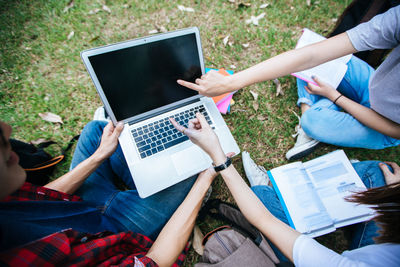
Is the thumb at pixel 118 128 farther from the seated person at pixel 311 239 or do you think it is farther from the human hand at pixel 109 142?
the seated person at pixel 311 239

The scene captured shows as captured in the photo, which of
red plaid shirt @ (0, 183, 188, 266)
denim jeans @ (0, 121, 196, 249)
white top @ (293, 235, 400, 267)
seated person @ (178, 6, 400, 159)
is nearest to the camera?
red plaid shirt @ (0, 183, 188, 266)

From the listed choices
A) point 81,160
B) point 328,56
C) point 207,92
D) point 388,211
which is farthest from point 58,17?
point 388,211

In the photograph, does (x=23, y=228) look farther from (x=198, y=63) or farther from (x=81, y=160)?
(x=198, y=63)

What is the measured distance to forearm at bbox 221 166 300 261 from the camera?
1308 millimetres

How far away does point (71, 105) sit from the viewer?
9.30ft

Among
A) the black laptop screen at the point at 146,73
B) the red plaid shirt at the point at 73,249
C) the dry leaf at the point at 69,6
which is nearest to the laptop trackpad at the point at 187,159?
the black laptop screen at the point at 146,73

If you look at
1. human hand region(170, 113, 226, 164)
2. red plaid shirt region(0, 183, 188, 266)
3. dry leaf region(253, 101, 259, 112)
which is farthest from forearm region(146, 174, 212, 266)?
dry leaf region(253, 101, 259, 112)

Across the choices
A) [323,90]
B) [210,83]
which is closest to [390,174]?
[323,90]

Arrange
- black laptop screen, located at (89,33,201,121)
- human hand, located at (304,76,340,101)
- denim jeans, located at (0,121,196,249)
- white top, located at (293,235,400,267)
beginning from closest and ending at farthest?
white top, located at (293,235,400,267) → denim jeans, located at (0,121,196,249) → black laptop screen, located at (89,33,201,121) → human hand, located at (304,76,340,101)

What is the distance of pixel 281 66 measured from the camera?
183cm

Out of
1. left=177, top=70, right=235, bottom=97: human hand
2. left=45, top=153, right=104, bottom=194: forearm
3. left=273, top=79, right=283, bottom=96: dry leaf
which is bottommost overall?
left=273, top=79, right=283, bottom=96: dry leaf

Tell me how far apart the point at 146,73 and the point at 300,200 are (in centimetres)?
198

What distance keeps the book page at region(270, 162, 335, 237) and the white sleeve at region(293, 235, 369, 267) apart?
76 centimetres

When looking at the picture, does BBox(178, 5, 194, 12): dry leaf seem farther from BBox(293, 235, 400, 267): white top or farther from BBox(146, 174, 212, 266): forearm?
BBox(293, 235, 400, 267): white top
